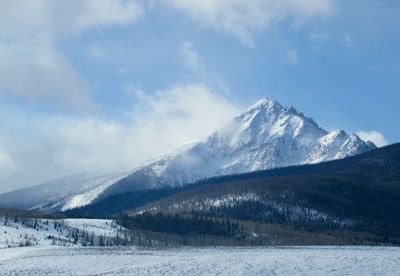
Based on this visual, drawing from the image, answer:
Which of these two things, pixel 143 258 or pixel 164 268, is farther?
pixel 143 258

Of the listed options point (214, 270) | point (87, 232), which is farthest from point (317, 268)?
point (87, 232)

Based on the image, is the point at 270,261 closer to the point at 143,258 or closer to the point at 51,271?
the point at 143,258

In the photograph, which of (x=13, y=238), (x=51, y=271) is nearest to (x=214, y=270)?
(x=51, y=271)

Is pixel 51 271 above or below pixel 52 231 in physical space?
below

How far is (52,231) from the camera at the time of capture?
192 metres

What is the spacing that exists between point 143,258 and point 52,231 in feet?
358

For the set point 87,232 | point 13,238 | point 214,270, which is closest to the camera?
point 214,270

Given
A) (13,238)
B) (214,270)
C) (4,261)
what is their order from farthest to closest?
(13,238) < (4,261) < (214,270)

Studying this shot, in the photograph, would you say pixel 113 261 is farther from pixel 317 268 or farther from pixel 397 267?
pixel 397 267

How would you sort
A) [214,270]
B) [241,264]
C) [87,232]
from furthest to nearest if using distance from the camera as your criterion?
[87,232] → [241,264] → [214,270]

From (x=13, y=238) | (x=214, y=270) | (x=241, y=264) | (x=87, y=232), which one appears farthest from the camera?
(x=87, y=232)

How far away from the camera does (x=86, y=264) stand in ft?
265

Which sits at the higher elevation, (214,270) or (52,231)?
(52,231)

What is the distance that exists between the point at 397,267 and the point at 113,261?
110 ft
